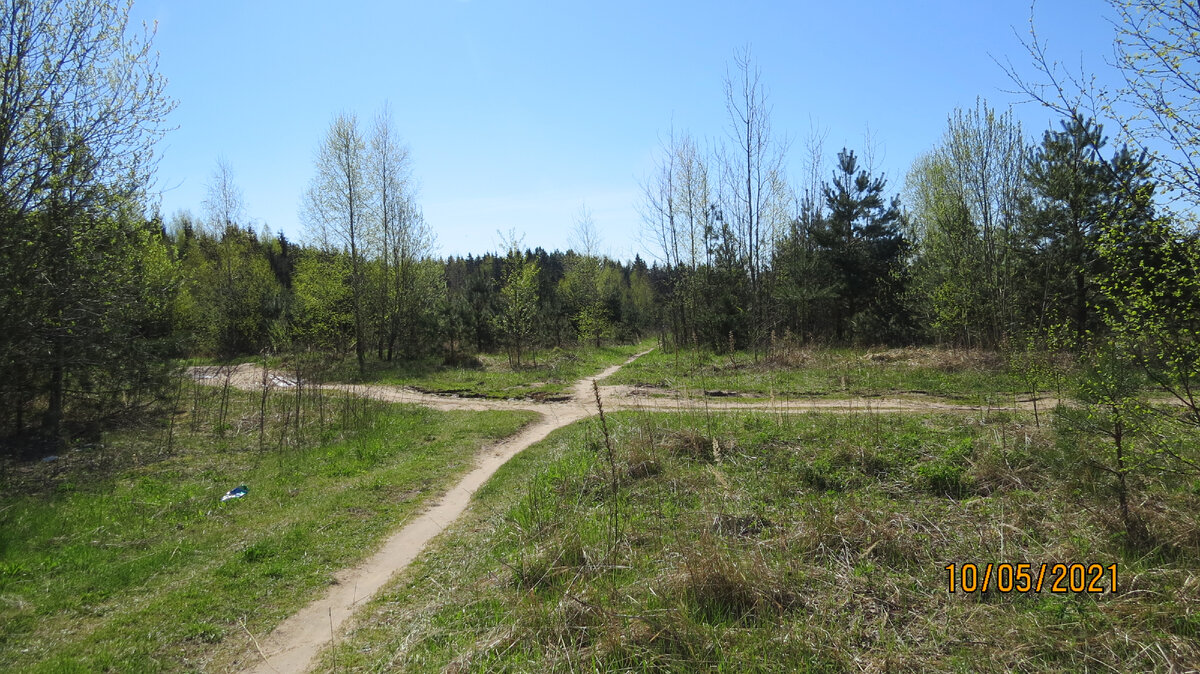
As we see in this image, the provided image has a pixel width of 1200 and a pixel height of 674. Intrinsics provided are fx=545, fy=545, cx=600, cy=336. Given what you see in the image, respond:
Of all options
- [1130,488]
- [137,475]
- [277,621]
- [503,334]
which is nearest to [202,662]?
[277,621]

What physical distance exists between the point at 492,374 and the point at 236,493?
44.8ft

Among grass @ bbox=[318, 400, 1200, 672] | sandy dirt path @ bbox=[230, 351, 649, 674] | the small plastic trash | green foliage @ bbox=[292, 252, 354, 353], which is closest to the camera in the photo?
grass @ bbox=[318, 400, 1200, 672]


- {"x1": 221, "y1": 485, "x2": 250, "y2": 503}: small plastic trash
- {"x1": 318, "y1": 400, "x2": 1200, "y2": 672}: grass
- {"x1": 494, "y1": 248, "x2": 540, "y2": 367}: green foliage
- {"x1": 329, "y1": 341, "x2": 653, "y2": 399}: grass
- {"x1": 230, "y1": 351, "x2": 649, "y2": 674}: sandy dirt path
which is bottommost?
{"x1": 230, "y1": 351, "x2": 649, "y2": 674}: sandy dirt path

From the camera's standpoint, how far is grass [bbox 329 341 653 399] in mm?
18562

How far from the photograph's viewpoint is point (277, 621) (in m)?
4.90

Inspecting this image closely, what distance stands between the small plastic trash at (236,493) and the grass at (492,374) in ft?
29.2

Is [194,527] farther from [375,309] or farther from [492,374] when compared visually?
[375,309]

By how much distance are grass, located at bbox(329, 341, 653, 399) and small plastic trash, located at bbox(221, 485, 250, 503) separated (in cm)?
889

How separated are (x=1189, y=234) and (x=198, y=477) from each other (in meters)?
13.5

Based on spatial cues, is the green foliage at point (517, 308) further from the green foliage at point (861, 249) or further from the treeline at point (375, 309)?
the green foliage at point (861, 249)

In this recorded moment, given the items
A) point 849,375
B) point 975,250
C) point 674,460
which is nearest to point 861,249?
point 975,250

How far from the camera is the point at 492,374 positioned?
22.4 m

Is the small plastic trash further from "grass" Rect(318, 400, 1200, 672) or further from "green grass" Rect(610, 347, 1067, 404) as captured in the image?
"green grass" Rect(610, 347, 1067, 404)

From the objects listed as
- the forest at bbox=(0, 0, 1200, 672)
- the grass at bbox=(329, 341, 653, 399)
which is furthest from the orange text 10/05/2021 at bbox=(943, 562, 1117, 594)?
the grass at bbox=(329, 341, 653, 399)
